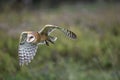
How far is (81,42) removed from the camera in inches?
331

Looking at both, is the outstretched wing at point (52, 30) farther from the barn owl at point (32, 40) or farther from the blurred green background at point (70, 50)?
the blurred green background at point (70, 50)

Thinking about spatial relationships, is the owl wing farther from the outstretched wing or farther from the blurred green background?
the blurred green background

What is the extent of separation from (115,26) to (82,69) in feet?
6.27

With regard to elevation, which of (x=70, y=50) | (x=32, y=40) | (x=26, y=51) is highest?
(x=32, y=40)

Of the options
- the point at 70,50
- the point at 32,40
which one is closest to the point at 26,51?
the point at 32,40

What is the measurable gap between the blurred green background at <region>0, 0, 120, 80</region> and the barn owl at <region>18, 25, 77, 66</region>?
124 centimetres

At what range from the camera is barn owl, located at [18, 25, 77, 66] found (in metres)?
3.61

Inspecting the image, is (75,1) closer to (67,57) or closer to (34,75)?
(67,57)

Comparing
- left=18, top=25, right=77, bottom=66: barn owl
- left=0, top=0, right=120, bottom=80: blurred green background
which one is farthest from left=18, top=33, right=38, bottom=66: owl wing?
left=0, top=0, right=120, bottom=80: blurred green background

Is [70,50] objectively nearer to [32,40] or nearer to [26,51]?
[26,51]

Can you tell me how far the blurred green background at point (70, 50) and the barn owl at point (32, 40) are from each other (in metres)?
1.24

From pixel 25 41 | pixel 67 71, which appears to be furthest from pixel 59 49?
pixel 25 41

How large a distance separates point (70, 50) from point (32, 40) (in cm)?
464

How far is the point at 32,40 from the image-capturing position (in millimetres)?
3613
